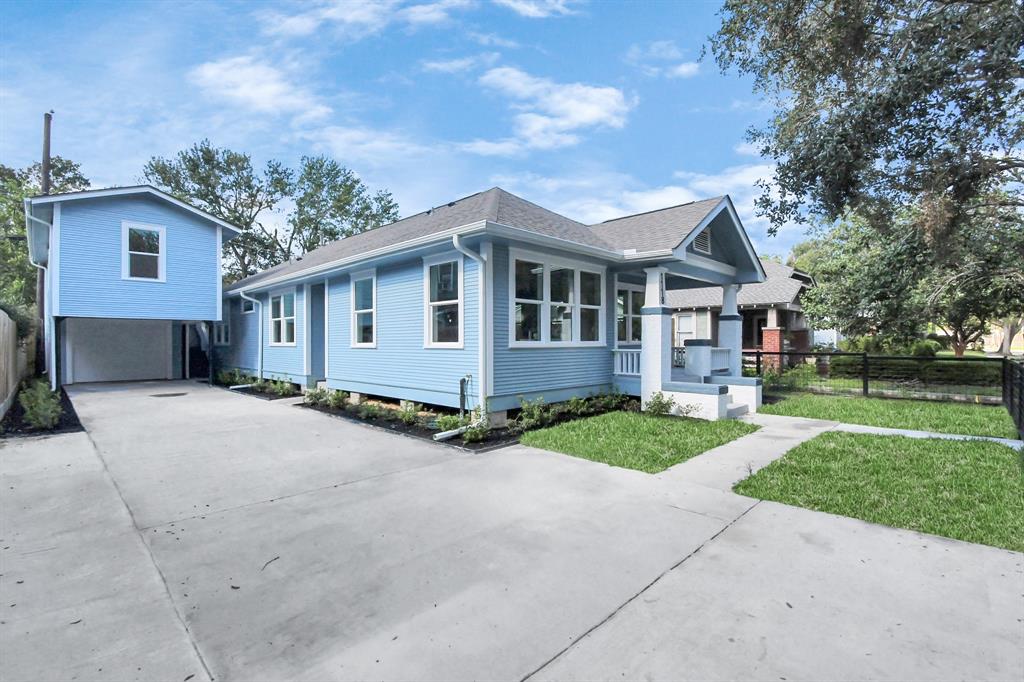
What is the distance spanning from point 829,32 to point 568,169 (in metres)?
10.9

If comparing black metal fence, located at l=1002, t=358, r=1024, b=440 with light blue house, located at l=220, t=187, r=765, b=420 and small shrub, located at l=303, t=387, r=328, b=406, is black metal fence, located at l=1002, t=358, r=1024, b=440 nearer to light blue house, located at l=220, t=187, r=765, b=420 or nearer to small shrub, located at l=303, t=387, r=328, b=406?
light blue house, located at l=220, t=187, r=765, b=420

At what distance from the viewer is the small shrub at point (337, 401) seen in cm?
1046

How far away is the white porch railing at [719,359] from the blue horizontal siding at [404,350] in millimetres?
5969

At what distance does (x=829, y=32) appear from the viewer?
24.5 ft

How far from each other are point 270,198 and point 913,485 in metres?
33.0

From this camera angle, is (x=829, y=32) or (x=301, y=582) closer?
(x=301, y=582)

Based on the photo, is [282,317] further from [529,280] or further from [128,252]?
[529,280]

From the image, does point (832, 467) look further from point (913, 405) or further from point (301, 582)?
point (913, 405)

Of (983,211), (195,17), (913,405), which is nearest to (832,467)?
(913,405)

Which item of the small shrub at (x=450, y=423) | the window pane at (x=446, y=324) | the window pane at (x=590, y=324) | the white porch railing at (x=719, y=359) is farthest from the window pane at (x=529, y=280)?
the white porch railing at (x=719, y=359)

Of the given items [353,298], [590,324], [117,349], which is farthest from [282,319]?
[590,324]

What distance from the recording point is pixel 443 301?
842 cm

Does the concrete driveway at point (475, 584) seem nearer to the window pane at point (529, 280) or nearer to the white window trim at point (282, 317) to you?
the window pane at point (529, 280)

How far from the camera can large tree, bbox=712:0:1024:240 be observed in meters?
6.95
